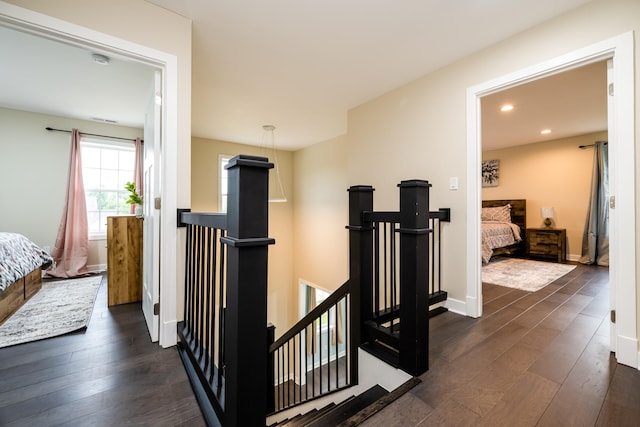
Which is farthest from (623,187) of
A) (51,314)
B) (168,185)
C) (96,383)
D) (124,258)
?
(51,314)

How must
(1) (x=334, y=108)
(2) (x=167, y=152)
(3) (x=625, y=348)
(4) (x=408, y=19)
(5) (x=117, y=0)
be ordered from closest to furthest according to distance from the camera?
(3) (x=625, y=348), (5) (x=117, y=0), (2) (x=167, y=152), (4) (x=408, y=19), (1) (x=334, y=108)

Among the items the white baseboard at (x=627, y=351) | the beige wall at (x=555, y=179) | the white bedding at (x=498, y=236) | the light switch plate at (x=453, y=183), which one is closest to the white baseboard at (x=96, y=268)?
the light switch plate at (x=453, y=183)

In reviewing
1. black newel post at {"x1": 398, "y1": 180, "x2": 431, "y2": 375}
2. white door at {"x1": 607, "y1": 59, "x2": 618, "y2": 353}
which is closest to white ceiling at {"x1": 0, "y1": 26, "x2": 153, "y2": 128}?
black newel post at {"x1": 398, "y1": 180, "x2": 431, "y2": 375}

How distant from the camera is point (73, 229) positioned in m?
3.88

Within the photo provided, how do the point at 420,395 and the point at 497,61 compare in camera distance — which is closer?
the point at 420,395

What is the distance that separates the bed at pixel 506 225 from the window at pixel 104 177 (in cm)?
627

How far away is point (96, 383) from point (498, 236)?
18.6ft

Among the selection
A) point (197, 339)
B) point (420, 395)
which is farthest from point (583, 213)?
point (197, 339)

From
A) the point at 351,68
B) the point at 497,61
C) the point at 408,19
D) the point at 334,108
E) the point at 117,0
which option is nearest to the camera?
the point at 117,0

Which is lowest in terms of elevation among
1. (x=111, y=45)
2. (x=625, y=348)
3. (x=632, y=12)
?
(x=625, y=348)

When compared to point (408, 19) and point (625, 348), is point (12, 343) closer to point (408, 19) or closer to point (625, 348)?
point (408, 19)

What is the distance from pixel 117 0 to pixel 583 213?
7156 mm

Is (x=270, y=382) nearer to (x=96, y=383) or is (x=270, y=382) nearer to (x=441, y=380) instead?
(x=96, y=383)

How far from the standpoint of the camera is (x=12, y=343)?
1827mm
